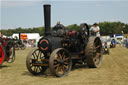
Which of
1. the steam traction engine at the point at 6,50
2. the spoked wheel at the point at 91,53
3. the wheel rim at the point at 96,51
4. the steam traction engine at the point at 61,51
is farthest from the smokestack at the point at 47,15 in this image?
the steam traction engine at the point at 6,50

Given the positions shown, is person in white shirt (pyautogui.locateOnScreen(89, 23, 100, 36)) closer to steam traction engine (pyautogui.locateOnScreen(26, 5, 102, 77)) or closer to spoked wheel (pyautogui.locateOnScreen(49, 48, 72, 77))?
steam traction engine (pyautogui.locateOnScreen(26, 5, 102, 77))

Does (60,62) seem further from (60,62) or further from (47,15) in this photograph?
(47,15)

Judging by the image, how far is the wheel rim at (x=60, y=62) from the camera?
5836 millimetres

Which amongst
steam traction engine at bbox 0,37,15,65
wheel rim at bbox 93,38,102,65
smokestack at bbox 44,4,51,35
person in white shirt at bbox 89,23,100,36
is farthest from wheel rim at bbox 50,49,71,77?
steam traction engine at bbox 0,37,15,65

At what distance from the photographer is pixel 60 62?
20.2 feet

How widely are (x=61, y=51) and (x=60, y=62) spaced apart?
37 centimetres

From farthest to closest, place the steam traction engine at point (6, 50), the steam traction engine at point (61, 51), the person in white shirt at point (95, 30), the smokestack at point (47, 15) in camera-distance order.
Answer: the person in white shirt at point (95, 30) → the steam traction engine at point (6, 50) → the smokestack at point (47, 15) → the steam traction engine at point (61, 51)

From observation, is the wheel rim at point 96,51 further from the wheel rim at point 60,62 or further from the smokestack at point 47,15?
the smokestack at point 47,15

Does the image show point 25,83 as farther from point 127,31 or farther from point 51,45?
point 127,31

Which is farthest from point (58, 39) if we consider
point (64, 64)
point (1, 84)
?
point (1, 84)

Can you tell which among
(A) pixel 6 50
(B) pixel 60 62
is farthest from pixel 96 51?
(A) pixel 6 50

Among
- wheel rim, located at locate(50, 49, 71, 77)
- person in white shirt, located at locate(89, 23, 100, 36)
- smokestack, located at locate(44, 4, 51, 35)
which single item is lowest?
wheel rim, located at locate(50, 49, 71, 77)

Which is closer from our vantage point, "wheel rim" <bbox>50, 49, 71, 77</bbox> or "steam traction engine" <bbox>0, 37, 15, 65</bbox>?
"wheel rim" <bbox>50, 49, 71, 77</bbox>

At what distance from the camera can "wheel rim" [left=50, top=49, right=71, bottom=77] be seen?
5.84 meters
